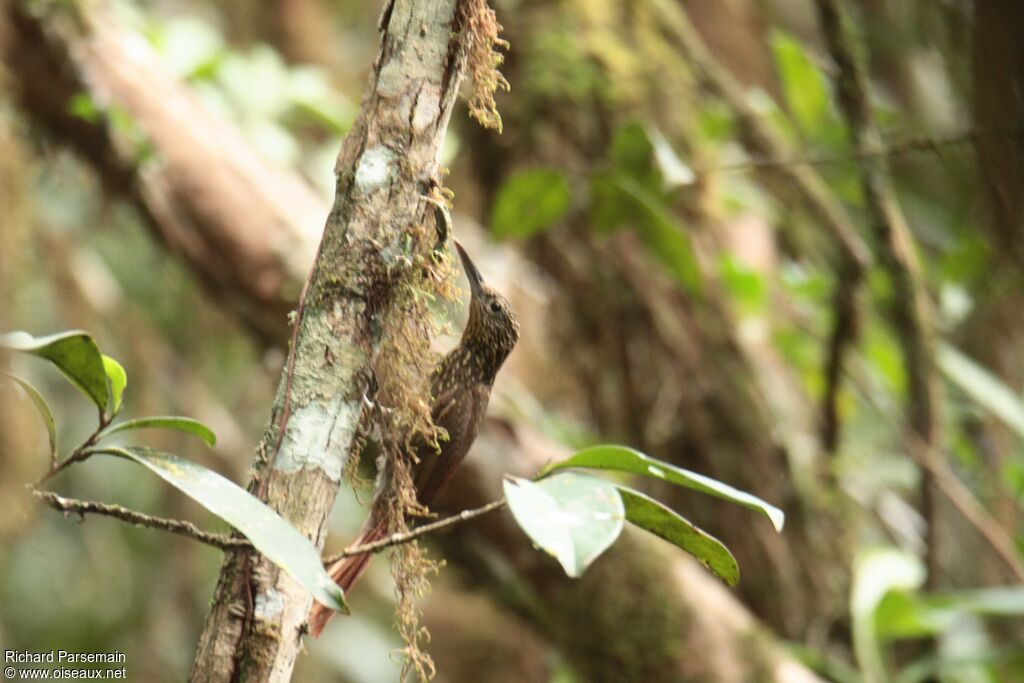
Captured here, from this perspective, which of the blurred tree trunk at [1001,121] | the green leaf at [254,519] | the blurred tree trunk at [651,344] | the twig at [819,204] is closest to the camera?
the green leaf at [254,519]

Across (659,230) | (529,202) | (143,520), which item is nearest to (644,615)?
(659,230)

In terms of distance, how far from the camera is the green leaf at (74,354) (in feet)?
2.91

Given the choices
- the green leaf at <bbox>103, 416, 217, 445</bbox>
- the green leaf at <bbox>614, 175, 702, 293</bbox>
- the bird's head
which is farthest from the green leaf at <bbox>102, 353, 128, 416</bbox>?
the green leaf at <bbox>614, 175, 702, 293</bbox>

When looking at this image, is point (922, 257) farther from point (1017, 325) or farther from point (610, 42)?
point (610, 42)

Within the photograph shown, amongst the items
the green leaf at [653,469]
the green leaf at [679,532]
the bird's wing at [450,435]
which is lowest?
the green leaf at [679,532]

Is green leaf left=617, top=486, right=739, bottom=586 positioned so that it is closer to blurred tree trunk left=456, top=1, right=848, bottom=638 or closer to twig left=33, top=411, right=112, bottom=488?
twig left=33, top=411, right=112, bottom=488

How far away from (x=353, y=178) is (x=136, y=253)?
388 centimetres

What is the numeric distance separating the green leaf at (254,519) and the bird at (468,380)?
0.57 metres

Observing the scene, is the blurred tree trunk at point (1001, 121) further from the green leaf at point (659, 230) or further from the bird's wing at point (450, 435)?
the bird's wing at point (450, 435)

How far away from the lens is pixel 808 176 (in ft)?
9.20

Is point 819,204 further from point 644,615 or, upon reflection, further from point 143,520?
point 143,520

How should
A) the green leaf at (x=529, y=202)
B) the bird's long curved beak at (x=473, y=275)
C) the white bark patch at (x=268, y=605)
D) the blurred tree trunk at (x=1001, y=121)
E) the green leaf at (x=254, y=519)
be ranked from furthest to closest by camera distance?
the green leaf at (x=529, y=202) < the bird's long curved beak at (x=473, y=275) < the blurred tree trunk at (x=1001, y=121) < the white bark patch at (x=268, y=605) < the green leaf at (x=254, y=519)

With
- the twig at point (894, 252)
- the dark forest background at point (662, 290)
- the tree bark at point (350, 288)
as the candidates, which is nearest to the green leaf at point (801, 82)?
the dark forest background at point (662, 290)

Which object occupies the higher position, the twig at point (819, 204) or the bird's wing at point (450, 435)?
the twig at point (819, 204)
